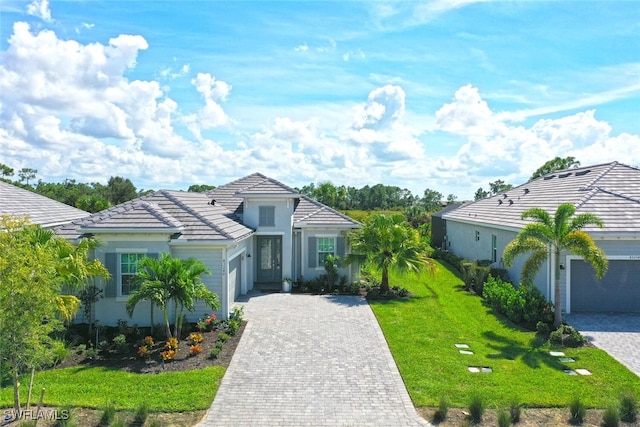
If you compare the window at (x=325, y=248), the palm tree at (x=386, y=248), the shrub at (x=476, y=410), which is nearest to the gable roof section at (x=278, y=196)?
the window at (x=325, y=248)

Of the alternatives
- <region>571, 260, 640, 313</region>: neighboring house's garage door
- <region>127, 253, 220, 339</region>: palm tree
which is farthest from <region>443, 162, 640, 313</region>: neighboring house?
<region>127, 253, 220, 339</region>: palm tree

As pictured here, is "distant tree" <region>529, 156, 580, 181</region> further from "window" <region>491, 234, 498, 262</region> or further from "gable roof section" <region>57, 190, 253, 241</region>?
"gable roof section" <region>57, 190, 253, 241</region>

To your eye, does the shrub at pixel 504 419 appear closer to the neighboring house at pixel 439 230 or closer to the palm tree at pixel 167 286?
the palm tree at pixel 167 286

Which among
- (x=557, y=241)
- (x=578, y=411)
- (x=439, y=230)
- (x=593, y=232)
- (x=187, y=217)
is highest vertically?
(x=187, y=217)

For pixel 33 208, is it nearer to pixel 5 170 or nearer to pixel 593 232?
pixel 593 232

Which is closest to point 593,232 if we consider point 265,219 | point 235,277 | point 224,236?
point 224,236

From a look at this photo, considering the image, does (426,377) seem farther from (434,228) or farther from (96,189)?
(96,189)
